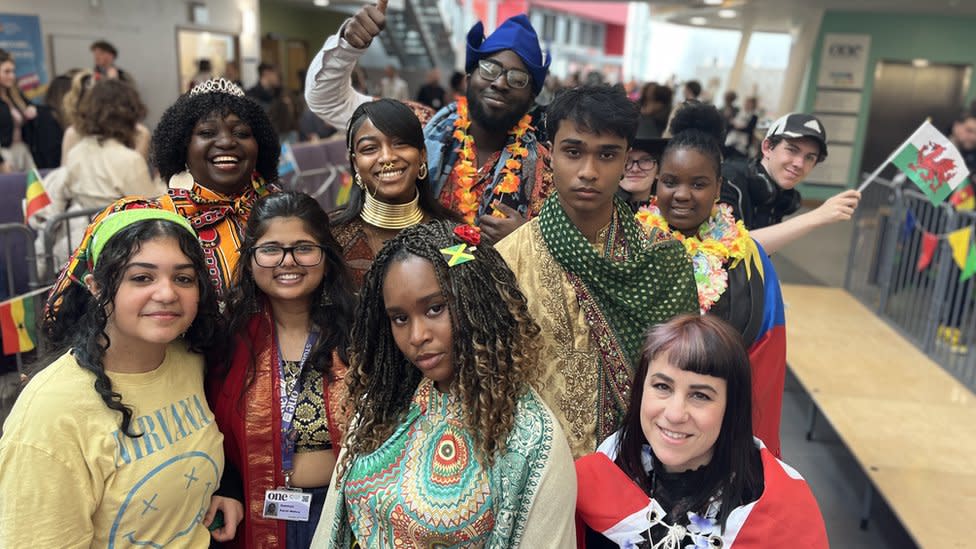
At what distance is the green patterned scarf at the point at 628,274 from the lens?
1.83 m

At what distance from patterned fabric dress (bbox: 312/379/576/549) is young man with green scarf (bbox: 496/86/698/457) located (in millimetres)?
273

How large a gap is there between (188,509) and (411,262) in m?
0.89

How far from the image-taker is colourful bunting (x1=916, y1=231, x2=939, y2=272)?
564 centimetres

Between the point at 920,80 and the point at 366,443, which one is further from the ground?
the point at 920,80

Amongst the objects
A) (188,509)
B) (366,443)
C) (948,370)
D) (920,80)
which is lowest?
(948,370)

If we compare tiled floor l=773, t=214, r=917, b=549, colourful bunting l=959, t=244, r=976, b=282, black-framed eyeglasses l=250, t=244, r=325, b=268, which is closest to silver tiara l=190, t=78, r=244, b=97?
black-framed eyeglasses l=250, t=244, r=325, b=268

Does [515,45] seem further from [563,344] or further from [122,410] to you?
[122,410]

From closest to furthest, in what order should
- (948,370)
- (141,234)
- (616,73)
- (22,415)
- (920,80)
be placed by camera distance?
(22,415)
(141,234)
(948,370)
(920,80)
(616,73)

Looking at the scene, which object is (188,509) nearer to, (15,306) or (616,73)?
(15,306)

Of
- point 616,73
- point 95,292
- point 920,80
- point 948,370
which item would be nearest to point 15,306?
Answer: point 95,292

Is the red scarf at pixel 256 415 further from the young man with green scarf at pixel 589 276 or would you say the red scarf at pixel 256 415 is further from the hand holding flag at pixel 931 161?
the hand holding flag at pixel 931 161

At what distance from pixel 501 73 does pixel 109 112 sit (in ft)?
10.4

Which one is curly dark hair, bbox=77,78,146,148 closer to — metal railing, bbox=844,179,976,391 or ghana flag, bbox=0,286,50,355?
ghana flag, bbox=0,286,50,355

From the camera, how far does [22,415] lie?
1.52m
